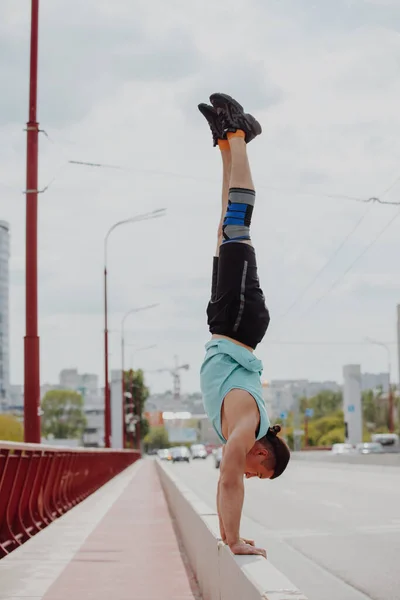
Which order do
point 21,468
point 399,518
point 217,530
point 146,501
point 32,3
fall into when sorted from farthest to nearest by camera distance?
point 146,501 → point 32,3 → point 399,518 → point 21,468 → point 217,530

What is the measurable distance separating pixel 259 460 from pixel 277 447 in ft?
0.40

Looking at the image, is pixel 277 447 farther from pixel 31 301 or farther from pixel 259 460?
pixel 31 301

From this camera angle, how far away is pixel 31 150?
790 inches

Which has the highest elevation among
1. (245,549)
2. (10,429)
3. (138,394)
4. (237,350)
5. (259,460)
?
(138,394)

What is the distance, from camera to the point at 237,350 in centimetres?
571

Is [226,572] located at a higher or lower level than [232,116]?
lower

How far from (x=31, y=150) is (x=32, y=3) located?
10.6 feet

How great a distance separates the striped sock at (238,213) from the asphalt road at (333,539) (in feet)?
13.0

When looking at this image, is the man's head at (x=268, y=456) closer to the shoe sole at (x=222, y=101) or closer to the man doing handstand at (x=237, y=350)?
the man doing handstand at (x=237, y=350)

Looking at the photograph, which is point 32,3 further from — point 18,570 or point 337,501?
point 18,570

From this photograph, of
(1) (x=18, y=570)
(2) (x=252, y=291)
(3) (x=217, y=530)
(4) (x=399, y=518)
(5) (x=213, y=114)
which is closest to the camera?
(2) (x=252, y=291)

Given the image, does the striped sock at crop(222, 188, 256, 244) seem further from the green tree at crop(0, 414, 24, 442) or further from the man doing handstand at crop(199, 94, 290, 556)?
the green tree at crop(0, 414, 24, 442)

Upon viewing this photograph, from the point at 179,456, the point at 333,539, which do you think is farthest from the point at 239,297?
the point at 179,456

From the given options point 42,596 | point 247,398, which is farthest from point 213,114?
point 42,596
